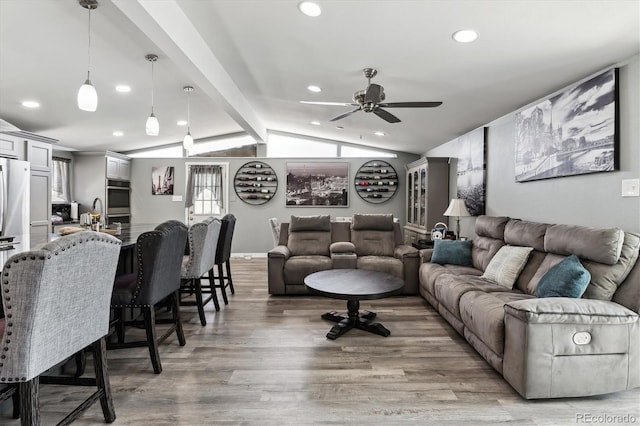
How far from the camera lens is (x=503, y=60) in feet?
9.00

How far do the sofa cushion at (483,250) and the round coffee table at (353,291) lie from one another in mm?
1120

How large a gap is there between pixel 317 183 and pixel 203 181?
2.48 m

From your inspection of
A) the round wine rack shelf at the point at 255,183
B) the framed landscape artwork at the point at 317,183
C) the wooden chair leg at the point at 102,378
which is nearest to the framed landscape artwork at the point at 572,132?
the wooden chair leg at the point at 102,378

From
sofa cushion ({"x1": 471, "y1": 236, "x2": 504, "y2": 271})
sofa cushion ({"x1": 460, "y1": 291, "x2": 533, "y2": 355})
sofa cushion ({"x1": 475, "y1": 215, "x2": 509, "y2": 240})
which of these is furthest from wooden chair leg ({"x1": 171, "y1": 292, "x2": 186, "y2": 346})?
sofa cushion ({"x1": 475, "y1": 215, "x2": 509, "y2": 240})

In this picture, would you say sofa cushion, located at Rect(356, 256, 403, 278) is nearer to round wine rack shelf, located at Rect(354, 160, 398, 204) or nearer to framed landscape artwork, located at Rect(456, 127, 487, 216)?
framed landscape artwork, located at Rect(456, 127, 487, 216)

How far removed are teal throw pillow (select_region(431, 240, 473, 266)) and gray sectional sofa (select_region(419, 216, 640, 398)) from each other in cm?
99

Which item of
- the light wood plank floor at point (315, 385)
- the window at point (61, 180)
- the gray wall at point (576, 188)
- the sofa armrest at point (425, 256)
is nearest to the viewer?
the light wood plank floor at point (315, 385)

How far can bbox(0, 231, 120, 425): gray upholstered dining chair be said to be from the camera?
52.1 inches

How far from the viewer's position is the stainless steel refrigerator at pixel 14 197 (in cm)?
409

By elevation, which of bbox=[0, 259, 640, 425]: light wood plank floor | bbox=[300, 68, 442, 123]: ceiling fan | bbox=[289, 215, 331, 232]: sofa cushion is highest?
bbox=[300, 68, 442, 123]: ceiling fan

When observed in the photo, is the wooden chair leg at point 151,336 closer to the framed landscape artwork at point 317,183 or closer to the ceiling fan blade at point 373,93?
the ceiling fan blade at point 373,93

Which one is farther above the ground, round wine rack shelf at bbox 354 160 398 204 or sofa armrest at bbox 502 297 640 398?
round wine rack shelf at bbox 354 160 398 204

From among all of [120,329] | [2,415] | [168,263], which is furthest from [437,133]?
[2,415]

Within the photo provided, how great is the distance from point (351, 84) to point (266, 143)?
3.96 m
